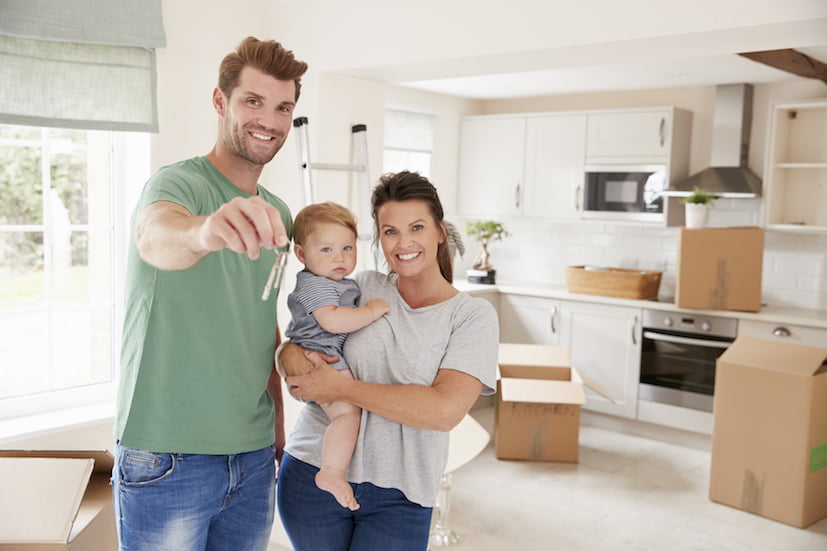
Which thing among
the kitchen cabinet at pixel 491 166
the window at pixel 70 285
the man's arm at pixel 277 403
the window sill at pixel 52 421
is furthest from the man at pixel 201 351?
the kitchen cabinet at pixel 491 166

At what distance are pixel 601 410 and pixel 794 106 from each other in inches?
92.1

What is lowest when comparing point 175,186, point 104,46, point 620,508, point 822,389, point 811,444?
point 620,508

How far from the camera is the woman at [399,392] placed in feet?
5.12

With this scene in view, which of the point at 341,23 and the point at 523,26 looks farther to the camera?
the point at 341,23

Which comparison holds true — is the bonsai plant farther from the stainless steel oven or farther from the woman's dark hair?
the woman's dark hair

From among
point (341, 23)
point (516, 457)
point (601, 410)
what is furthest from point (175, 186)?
point (601, 410)

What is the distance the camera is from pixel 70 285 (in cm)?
314

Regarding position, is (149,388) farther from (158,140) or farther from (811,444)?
(811,444)

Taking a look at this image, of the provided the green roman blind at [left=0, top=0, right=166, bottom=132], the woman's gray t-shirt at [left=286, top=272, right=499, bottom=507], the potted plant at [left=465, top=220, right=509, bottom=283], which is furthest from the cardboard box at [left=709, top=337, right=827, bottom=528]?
the green roman blind at [left=0, top=0, right=166, bottom=132]

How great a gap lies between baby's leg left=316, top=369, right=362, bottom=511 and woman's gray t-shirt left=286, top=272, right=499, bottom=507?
1.2 inches

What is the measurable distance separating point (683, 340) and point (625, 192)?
117 cm

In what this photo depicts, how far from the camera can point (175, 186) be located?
146cm

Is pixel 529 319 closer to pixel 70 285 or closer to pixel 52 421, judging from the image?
pixel 70 285

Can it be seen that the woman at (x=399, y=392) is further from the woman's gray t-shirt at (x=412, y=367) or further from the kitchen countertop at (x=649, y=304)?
the kitchen countertop at (x=649, y=304)
